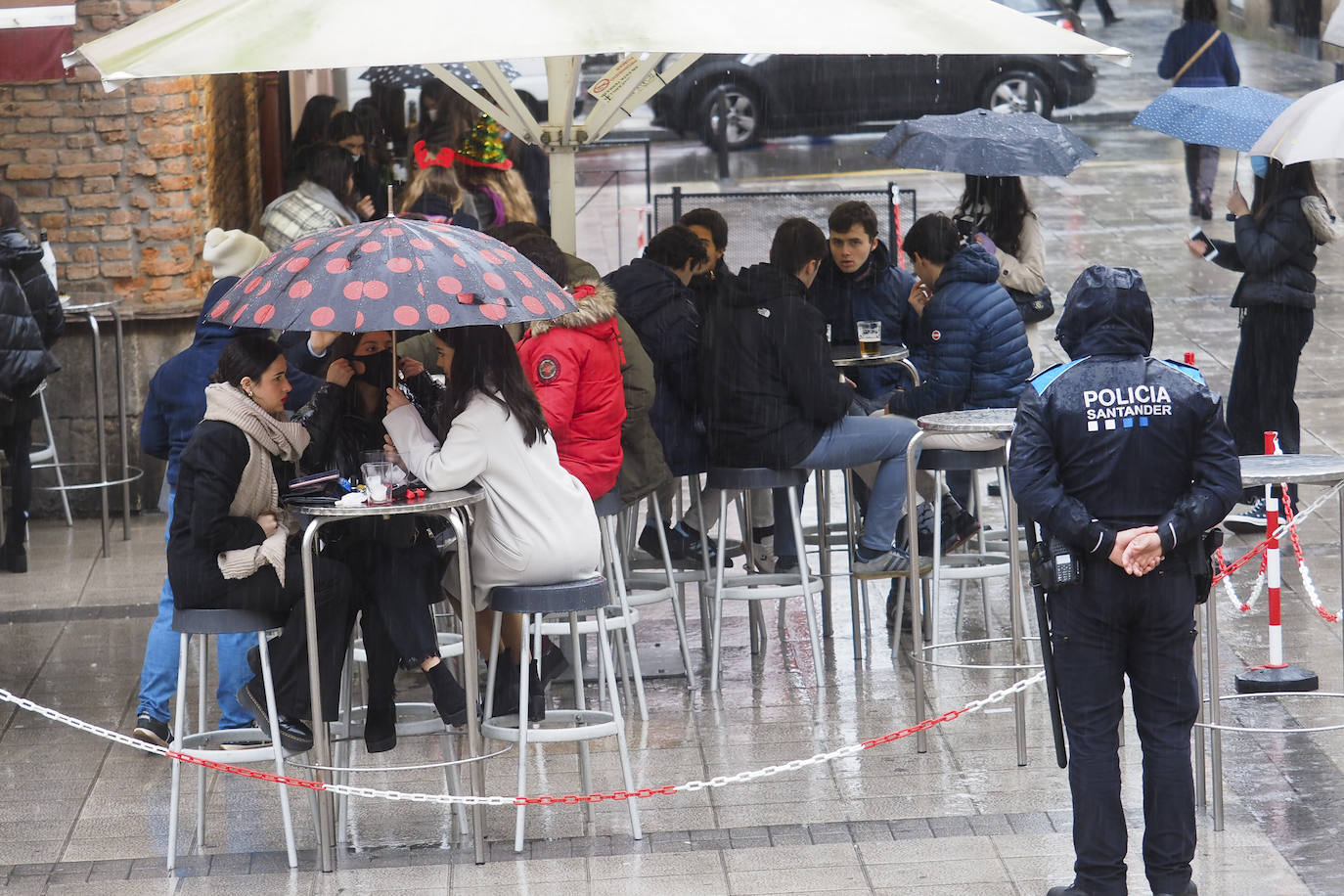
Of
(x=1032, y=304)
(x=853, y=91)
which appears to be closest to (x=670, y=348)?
(x=1032, y=304)

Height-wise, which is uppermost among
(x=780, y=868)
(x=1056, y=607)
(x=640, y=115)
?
(x=640, y=115)

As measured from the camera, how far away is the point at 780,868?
5691 mm

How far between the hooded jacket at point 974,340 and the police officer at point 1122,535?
2.13m

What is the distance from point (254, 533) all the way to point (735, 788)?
1853 mm

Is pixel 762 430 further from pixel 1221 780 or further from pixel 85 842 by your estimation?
pixel 85 842

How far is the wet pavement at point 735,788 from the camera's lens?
5676 mm

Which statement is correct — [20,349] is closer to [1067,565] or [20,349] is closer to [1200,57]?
[1067,565]

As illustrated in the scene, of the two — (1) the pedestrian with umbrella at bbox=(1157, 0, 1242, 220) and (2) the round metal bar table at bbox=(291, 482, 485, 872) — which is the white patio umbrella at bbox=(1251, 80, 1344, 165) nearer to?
(2) the round metal bar table at bbox=(291, 482, 485, 872)

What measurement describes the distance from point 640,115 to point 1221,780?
1905 cm

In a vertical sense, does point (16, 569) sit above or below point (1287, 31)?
below

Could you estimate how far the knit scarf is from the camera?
568 centimetres

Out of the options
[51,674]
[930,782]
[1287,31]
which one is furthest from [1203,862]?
[1287,31]

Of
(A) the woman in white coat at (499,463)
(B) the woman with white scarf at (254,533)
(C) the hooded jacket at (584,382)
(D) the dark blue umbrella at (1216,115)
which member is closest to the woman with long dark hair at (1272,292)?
(D) the dark blue umbrella at (1216,115)

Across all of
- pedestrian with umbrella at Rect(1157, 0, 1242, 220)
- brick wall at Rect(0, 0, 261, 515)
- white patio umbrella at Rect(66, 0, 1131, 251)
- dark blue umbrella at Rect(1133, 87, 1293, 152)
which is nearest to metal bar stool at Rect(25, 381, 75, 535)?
brick wall at Rect(0, 0, 261, 515)
